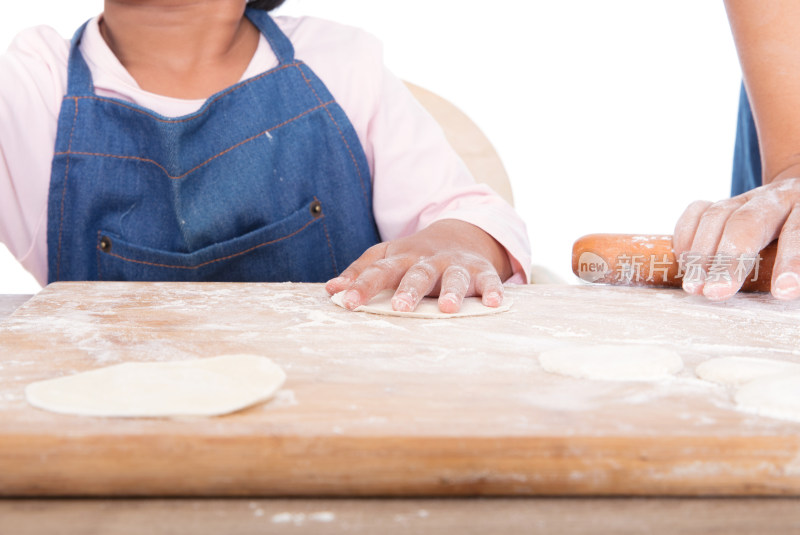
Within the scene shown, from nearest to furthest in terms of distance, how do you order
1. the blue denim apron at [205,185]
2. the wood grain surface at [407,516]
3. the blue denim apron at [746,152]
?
the wood grain surface at [407,516] < the blue denim apron at [205,185] < the blue denim apron at [746,152]

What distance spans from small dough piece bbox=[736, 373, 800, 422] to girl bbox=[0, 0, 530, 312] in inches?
23.6

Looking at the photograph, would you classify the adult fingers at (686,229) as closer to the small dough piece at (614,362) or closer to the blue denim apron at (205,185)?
the small dough piece at (614,362)

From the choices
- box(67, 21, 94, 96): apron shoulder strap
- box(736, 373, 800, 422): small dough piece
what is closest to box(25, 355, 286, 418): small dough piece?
box(736, 373, 800, 422): small dough piece

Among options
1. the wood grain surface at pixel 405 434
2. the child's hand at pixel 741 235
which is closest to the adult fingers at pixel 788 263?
the child's hand at pixel 741 235

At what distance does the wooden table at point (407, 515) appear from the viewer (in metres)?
0.38

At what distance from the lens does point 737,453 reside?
425 mm

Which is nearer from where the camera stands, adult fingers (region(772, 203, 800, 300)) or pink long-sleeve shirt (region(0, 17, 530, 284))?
adult fingers (region(772, 203, 800, 300))

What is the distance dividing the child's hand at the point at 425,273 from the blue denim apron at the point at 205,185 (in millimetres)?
313

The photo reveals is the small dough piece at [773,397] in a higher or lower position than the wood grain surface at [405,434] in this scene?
higher

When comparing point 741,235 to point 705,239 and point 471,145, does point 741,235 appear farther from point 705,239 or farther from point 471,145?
point 471,145

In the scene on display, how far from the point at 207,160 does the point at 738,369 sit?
94cm

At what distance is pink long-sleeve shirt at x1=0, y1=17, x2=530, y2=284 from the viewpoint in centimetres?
123

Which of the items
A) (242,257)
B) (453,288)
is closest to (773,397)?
(453,288)

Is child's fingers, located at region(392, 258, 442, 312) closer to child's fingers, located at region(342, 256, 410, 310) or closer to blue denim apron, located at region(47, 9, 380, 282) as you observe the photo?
child's fingers, located at region(342, 256, 410, 310)
